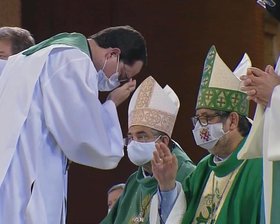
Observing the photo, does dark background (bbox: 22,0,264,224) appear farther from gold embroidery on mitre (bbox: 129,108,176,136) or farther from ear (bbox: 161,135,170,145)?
ear (bbox: 161,135,170,145)

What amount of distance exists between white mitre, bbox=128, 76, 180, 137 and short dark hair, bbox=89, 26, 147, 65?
39.0 inches

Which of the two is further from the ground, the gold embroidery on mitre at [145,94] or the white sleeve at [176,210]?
the gold embroidery on mitre at [145,94]

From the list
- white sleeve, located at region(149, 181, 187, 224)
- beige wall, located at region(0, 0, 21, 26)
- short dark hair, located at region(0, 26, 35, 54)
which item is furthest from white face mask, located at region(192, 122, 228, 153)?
beige wall, located at region(0, 0, 21, 26)

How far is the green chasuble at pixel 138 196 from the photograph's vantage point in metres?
5.37

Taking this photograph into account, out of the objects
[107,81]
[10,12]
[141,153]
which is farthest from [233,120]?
[10,12]

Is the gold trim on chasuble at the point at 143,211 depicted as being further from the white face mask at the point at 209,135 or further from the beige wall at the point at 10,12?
the beige wall at the point at 10,12

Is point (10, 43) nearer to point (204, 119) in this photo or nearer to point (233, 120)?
point (204, 119)

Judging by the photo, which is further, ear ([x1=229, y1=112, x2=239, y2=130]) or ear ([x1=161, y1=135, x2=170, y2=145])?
ear ([x1=161, y1=135, x2=170, y2=145])

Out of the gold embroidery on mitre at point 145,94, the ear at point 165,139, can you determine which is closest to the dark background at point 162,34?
the gold embroidery on mitre at point 145,94

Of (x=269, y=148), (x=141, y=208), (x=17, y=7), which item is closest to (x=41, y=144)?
(x=269, y=148)

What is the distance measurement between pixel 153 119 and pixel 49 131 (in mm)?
1372

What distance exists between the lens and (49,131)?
421 cm

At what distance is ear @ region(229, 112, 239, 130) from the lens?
4836 millimetres

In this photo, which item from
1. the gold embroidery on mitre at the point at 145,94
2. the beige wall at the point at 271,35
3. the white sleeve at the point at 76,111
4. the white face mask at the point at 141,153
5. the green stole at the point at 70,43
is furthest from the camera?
the beige wall at the point at 271,35
